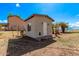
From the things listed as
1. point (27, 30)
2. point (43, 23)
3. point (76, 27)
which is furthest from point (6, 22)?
point (76, 27)

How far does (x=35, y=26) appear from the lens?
11.6ft

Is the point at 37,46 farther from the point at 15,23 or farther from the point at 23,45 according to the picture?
the point at 15,23

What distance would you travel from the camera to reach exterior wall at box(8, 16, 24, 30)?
3.53 m

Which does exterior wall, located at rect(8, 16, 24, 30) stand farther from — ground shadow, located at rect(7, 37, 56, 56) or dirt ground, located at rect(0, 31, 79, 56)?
ground shadow, located at rect(7, 37, 56, 56)

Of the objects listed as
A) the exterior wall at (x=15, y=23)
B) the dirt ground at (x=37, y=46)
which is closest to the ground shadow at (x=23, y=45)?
the dirt ground at (x=37, y=46)

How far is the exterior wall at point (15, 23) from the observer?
3533 millimetres

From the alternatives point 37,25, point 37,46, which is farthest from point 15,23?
point 37,46

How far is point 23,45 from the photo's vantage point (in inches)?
139

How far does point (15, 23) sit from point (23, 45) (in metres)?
0.35

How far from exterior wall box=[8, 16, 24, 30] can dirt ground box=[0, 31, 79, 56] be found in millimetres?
81

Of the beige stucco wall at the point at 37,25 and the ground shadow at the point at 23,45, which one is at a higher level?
the beige stucco wall at the point at 37,25

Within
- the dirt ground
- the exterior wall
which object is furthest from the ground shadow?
the exterior wall

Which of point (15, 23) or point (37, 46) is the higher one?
point (15, 23)

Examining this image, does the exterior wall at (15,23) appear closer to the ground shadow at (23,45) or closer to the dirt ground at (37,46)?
the dirt ground at (37,46)
